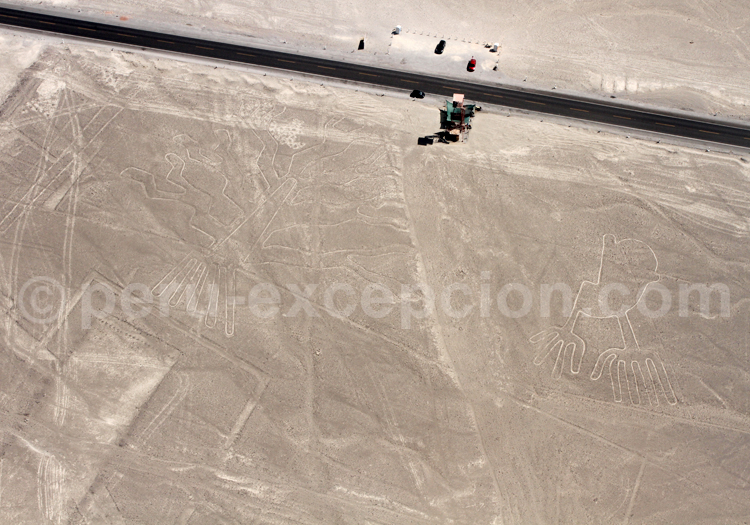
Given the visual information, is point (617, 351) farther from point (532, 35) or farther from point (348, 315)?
point (532, 35)

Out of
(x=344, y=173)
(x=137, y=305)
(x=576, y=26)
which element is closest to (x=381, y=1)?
(x=576, y=26)

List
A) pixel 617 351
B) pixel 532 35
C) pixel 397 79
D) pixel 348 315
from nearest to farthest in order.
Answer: pixel 617 351 → pixel 348 315 → pixel 397 79 → pixel 532 35

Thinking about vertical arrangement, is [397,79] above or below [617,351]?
above

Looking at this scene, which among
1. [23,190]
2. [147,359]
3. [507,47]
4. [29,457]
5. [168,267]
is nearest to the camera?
[29,457]

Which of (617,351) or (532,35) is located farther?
(532,35)

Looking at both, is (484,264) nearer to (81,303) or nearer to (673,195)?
(673,195)

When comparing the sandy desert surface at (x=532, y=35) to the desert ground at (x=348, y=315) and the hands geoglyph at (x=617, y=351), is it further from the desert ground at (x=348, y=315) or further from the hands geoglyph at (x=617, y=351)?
the hands geoglyph at (x=617, y=351)

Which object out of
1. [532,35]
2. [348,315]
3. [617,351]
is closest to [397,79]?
[532,35]
